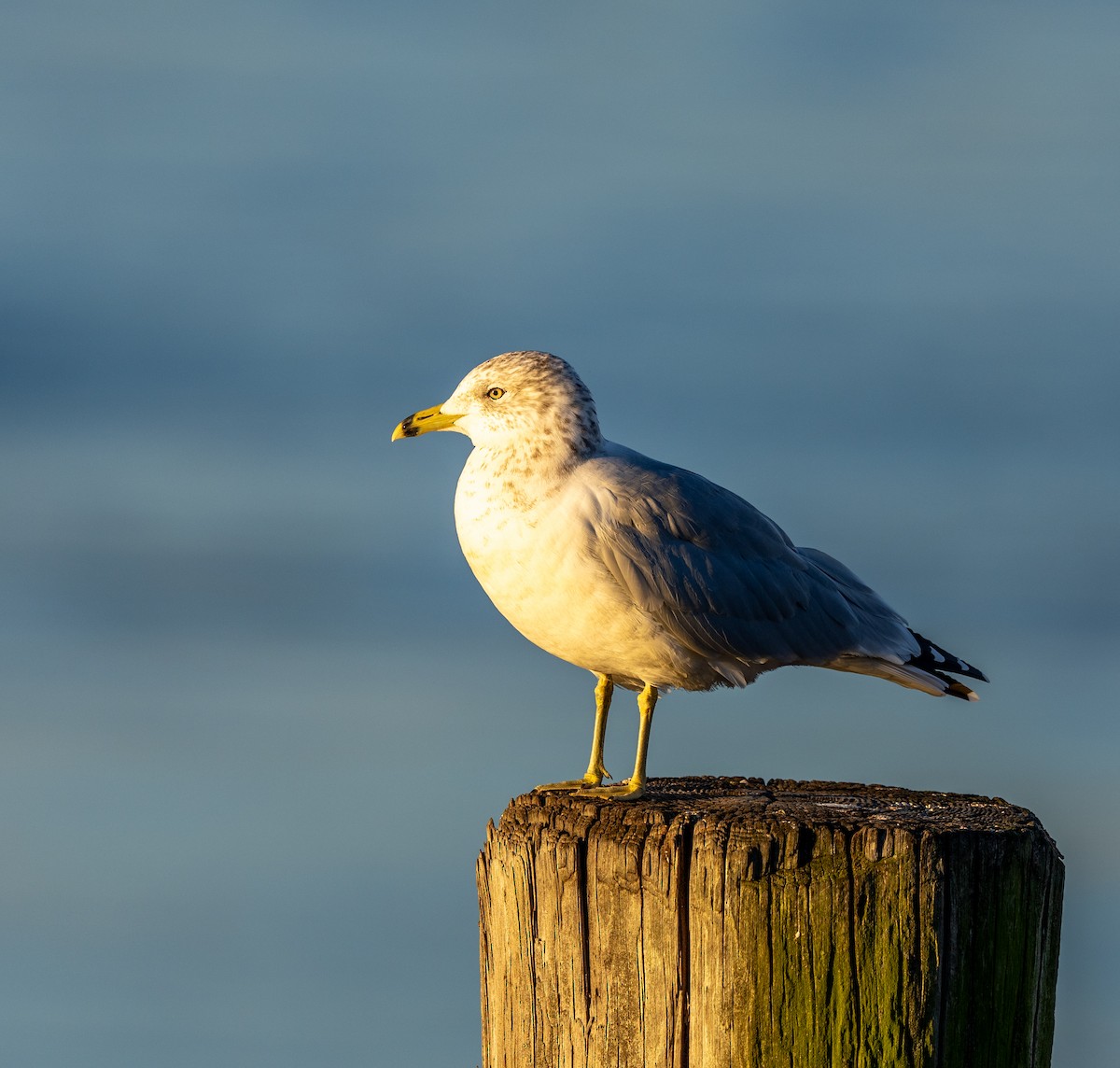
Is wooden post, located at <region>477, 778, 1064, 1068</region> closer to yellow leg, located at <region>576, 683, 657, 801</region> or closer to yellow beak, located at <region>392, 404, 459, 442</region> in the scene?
yellow leg, located at <region>576, 683, 657, 801</region>

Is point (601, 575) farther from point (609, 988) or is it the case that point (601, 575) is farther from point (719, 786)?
point (609, 988)

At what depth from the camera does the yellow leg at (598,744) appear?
7.04 meters

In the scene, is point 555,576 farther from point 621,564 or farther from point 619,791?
point 619,791

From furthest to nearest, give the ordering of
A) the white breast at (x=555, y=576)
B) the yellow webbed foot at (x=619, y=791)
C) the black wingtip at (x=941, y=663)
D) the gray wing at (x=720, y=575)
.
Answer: the black wingtip at (x=941, y=663) → the gray wing at (x=720, y=575) → the white breast at (x=555, y=576) → the yellow webbed foot at (x=619, y=791)

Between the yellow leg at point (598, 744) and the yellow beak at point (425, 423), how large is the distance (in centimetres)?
147

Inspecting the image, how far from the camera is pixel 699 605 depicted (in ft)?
22.4

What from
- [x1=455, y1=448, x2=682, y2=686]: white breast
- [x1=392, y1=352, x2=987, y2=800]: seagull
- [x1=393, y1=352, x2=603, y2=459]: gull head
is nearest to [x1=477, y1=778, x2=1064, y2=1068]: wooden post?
[x1=392, y1=352, x2=987, y2=800]: seagull

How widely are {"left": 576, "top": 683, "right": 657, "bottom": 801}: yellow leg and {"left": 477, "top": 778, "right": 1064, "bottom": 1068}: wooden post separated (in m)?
0.99

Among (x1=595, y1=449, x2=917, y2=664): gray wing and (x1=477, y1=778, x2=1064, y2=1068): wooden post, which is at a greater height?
(x1=595, y1=449, x2=917, y2=664): gray wing

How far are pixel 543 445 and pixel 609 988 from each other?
9.15ft

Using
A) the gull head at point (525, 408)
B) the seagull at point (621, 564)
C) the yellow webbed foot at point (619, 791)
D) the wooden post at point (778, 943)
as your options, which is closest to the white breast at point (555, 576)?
the seagull at point (621, 564)

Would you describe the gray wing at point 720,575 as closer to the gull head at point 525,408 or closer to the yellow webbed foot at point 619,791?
the gull head at point 525,408

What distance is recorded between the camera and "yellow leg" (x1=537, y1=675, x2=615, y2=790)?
7.04m

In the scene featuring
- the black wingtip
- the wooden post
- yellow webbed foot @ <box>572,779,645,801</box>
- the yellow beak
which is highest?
the yellow beak
